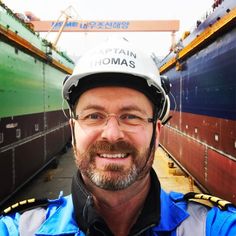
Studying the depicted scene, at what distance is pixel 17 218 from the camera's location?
147 centimetres

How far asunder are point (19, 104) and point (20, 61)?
707 millimetres

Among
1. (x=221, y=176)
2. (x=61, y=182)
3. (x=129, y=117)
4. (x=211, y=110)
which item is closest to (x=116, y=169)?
(x=129, y=117)

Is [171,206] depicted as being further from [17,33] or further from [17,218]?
[17,33]

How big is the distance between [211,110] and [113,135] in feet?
11.2

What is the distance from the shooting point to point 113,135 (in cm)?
151

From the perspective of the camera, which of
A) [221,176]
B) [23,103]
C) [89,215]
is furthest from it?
[23,103]

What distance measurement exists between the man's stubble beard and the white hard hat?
32cm

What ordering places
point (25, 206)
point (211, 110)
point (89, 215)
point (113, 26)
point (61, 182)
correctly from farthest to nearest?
point (113, 26), point (61, 182), point (211, 110), point (25, 206), point (89, 215)

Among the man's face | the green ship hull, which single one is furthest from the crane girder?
the man's face

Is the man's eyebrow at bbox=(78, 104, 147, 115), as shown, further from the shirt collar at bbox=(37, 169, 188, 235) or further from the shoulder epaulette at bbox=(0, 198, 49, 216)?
the shoulder epaulette at bbox=(0, 198, 49, 216)

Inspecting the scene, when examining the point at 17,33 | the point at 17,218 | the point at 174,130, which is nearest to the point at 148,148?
the point at 17,218

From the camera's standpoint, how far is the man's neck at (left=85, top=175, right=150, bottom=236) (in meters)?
1.56

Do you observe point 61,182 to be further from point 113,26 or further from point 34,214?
point 113,26

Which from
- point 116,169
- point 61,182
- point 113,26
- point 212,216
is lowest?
point 61,182
